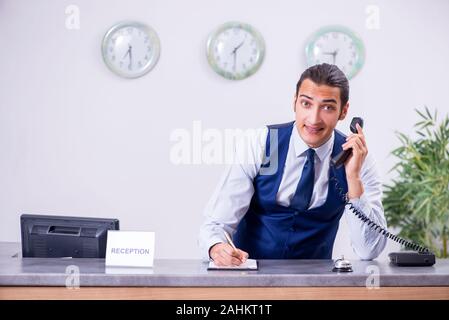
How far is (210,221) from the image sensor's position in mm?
2695

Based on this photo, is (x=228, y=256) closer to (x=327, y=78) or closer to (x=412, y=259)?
(x=412, y=259)

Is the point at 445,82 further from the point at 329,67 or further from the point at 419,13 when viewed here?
the point at 329,67

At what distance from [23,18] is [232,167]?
61.6 inches

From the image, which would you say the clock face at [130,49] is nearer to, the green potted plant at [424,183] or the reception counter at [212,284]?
the green potted plant at [424,183]

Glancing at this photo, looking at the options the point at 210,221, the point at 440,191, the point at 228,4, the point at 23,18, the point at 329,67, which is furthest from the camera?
the point at 440,191

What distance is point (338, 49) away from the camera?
400 cm

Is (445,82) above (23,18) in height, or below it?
below

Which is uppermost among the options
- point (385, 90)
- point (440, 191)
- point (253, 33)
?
point (253, 33)

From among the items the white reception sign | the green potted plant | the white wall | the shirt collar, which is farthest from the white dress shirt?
the green potted plant

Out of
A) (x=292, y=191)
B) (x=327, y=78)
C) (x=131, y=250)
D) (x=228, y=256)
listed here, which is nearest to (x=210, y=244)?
(x=228, y=256)

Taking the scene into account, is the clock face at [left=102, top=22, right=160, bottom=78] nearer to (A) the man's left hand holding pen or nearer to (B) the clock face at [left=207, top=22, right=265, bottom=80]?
(B) the clock face at [left=207, top=22, right=265, bottom=80]

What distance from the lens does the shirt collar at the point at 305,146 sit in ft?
9.46

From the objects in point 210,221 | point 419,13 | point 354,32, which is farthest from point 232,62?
point 210,221

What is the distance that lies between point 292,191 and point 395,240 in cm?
52
